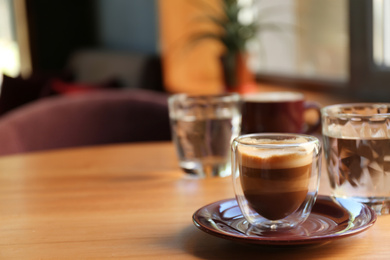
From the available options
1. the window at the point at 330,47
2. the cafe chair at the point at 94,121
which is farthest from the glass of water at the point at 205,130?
the window at the point at 330,47

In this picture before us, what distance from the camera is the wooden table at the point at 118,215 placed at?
1.81 ft

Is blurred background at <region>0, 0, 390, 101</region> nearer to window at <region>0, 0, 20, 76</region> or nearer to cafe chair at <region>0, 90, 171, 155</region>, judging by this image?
window at <region>0, 0, 20, 76</region>

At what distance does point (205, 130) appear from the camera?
91 cm

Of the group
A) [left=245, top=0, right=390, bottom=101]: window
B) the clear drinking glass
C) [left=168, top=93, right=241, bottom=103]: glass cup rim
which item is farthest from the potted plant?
the clear drinking glass

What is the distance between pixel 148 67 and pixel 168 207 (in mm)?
2501

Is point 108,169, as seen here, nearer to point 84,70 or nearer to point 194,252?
point 194,252

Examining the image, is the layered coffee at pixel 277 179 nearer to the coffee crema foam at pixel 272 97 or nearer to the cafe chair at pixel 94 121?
the coffee crema foam at pixel 272 97

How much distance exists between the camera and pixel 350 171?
26.5 inches

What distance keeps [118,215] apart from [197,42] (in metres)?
2.14

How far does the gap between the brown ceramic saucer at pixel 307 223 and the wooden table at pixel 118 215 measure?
0.02 metres

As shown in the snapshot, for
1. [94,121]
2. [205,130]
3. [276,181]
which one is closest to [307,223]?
[276,181]

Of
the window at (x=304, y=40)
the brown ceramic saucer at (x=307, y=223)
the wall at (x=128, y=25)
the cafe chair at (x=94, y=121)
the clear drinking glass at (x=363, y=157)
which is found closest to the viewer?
the brown ceramic saucer at (x=307, y=223)

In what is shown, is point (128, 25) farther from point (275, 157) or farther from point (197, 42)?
point (275, 157)

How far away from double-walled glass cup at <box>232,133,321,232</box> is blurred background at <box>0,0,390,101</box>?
118 centimetres
